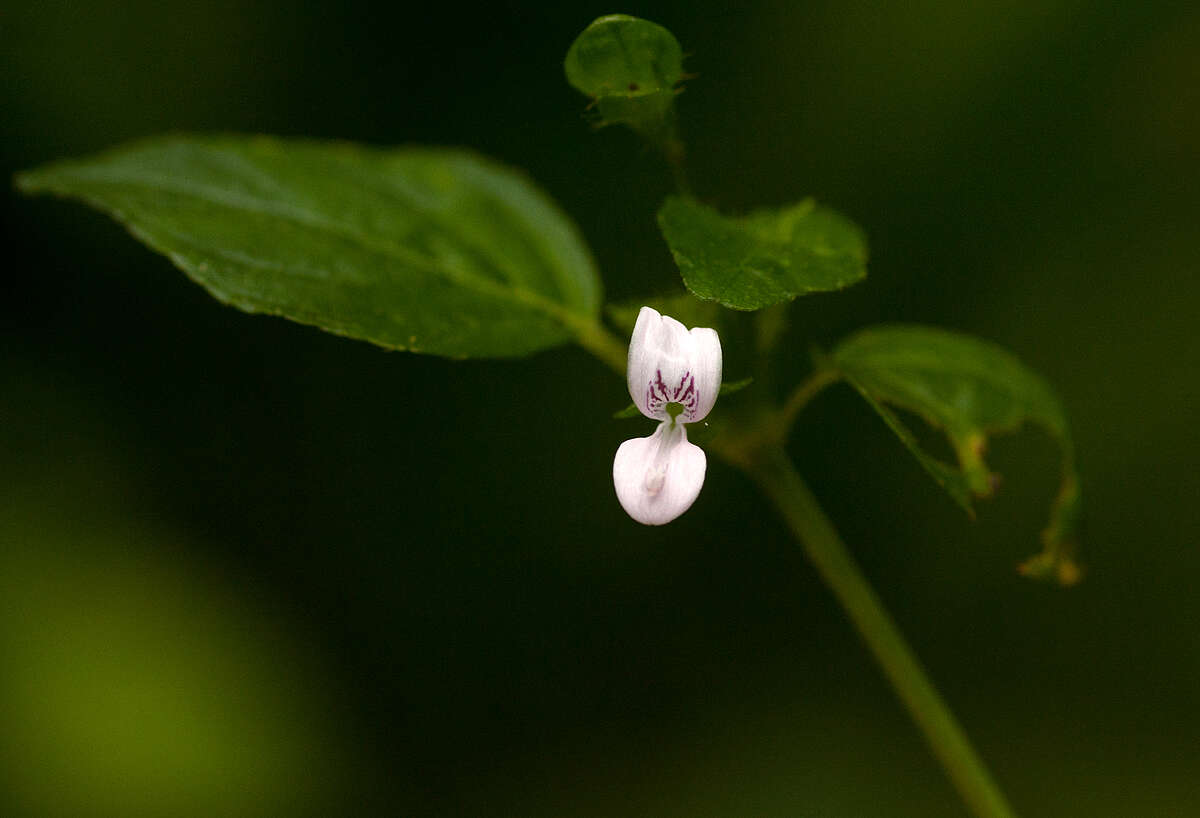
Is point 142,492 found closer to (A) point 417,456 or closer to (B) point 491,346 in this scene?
(A) point 417,456

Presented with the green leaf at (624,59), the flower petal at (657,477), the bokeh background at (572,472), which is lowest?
the flower petal at (657,477)

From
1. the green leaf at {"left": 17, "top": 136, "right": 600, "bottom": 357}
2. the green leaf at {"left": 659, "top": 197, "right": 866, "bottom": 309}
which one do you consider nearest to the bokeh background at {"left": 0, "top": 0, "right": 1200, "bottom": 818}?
the green leaf at {"left": 17, "top": 136, "right": 600, "bottom": 357}

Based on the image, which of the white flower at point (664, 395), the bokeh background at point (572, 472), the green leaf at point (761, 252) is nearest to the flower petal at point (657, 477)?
the white flower at point (664, 395)

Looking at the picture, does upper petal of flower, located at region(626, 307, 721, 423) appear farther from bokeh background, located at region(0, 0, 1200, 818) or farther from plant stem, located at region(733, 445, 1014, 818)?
bokeh background, located at region(0, 0, 1200, 818)

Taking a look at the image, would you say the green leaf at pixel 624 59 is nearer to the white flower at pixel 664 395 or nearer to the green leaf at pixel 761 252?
the green leaf at pixel 761 252

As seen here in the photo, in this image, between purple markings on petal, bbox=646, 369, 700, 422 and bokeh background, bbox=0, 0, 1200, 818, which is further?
bokeh background, bbox=0, 0, 1200, 818

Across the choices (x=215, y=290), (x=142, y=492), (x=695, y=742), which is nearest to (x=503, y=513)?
(x=695, y=742)

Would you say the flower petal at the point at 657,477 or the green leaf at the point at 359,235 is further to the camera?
the green leaf at the point at 359,235
